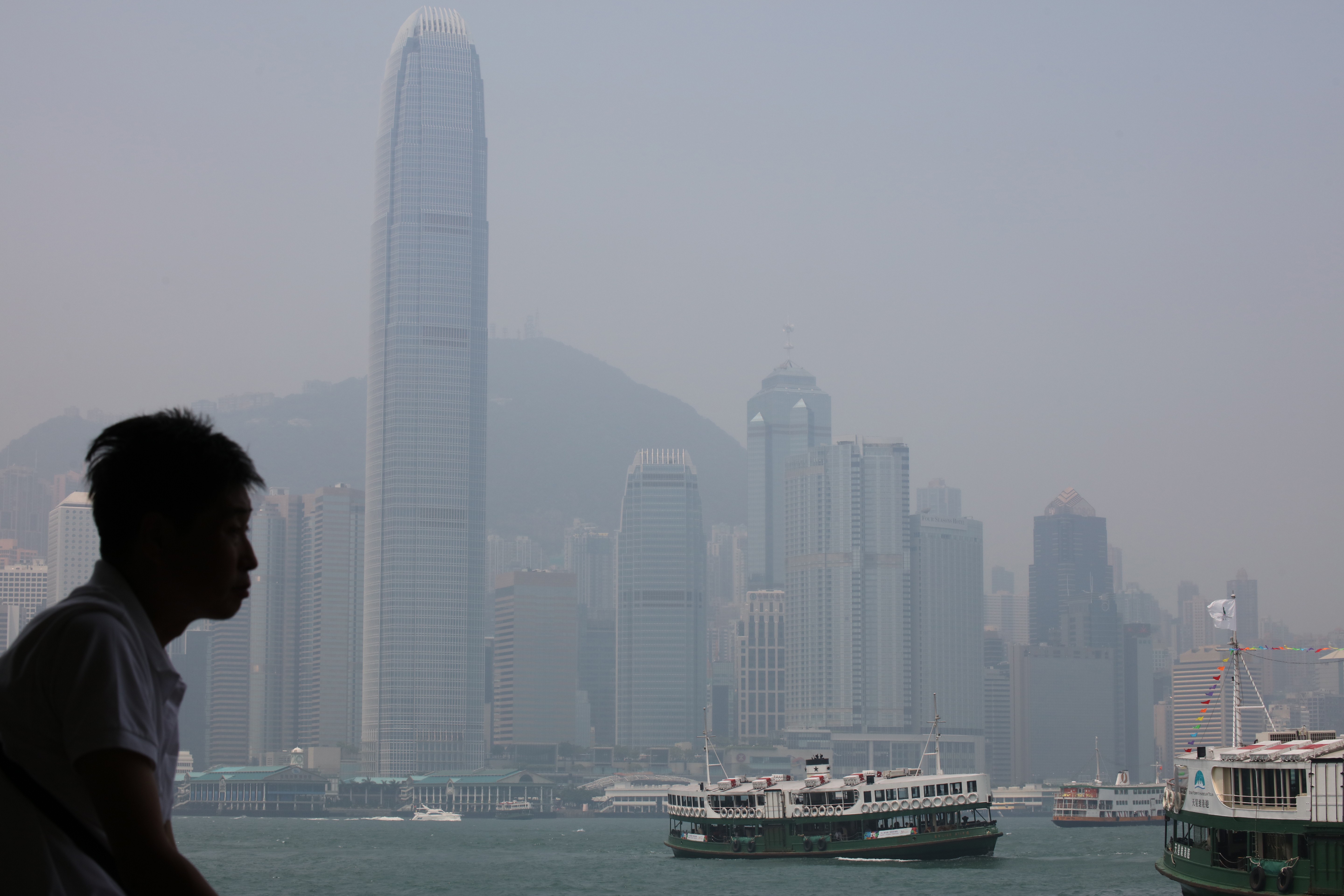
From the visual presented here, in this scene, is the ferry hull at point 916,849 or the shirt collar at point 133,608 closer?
the shirt collar at point 133,608

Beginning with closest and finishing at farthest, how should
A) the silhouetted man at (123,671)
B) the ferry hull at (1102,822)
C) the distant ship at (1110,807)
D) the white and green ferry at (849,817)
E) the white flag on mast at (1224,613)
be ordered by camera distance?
the silhouetted man at (123,671), the white flag on mast at (1224,613), the white and green ferry at (849,817), the ferry hull at (1102,822), the distant ship at (1110,807)

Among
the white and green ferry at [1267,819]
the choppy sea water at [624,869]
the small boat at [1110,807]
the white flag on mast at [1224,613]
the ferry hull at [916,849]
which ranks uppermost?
the white flag on mast at [1224,613]

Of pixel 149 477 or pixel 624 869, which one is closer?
pixel 149 477

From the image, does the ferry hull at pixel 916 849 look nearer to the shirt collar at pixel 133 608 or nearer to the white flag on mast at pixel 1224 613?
the white flag on mast at pixel 1224 613

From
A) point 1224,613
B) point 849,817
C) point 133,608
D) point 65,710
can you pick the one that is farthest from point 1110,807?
point 65,710

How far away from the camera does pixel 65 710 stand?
3.01 metres

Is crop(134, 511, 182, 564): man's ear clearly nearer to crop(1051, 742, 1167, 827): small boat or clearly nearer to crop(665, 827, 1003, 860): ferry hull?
crop(665, 827, 1003, 860): ferry hull

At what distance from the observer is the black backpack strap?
310 cm

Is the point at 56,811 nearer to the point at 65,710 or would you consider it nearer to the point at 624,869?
the point at 65,710

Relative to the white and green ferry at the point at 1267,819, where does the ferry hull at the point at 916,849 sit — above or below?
below

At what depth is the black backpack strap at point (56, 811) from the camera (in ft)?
10.2

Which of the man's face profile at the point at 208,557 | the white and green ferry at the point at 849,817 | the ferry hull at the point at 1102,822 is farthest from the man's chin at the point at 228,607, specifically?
the ferry hull at the point at 1102,822

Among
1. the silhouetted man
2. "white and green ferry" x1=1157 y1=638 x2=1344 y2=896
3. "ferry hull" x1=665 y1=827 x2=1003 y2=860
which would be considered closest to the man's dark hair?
the silhouetted man

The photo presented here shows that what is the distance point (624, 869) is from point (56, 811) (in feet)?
273
